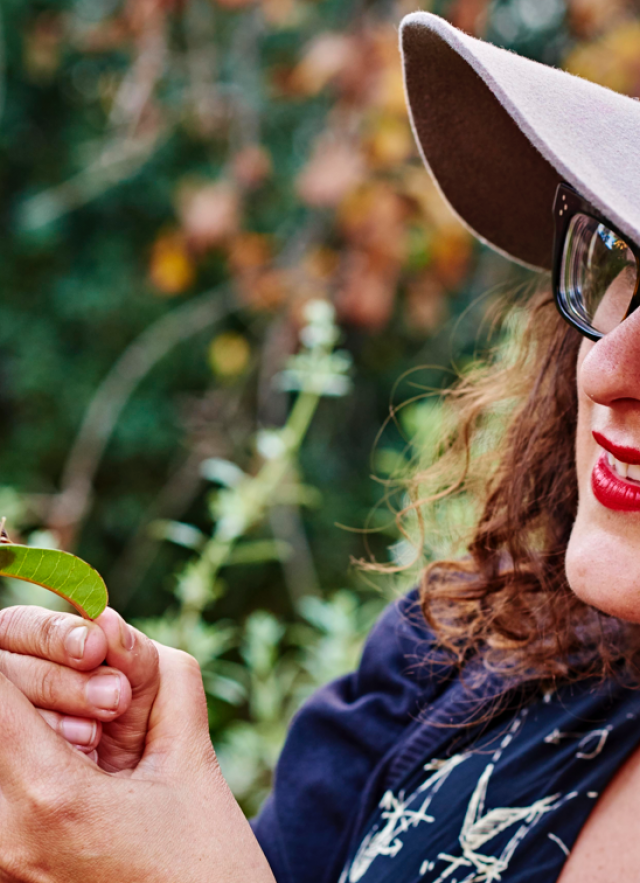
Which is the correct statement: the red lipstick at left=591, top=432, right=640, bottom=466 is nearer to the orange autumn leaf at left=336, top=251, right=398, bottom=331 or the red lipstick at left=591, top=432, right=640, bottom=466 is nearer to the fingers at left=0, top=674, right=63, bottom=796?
the fingers at left=0, top=674, right=63, bottom=796

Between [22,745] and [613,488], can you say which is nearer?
[22,745]

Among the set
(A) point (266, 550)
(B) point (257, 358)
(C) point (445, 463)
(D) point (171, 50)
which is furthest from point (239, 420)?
(C) point (445, 463)

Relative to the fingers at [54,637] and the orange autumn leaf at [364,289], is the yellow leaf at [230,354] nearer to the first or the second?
the orange autumn leaf at [364,289]

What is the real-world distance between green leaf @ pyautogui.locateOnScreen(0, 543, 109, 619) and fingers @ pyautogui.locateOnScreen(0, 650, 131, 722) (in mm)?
62

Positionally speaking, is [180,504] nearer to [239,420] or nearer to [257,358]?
[239,420]

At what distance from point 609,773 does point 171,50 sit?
11.0 ft

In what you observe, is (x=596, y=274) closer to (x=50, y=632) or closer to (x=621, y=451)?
(x=621, y=451)

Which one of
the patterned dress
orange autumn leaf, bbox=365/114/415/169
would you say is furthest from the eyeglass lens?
orange autumn leaf, bbox=365/114/415/169

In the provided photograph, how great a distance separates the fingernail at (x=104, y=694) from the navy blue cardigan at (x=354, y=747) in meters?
0.47

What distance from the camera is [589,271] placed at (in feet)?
2.64

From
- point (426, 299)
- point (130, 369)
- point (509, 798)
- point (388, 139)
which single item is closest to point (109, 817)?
point (509, 798)

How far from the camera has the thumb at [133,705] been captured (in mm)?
694

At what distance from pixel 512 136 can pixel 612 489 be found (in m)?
0.43

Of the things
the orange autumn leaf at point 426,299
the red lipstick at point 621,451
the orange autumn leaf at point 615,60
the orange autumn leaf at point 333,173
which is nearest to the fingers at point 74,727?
the red lipstick at point 621,451
